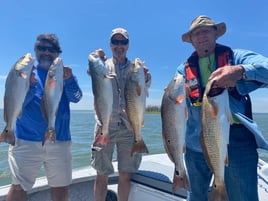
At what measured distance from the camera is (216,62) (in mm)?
3209

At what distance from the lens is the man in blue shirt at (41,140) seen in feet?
12.8

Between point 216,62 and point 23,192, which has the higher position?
point 216,62

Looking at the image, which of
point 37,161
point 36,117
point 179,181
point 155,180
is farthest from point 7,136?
point 155,180

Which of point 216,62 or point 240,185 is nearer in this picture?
point 240,185

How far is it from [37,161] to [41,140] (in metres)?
0.28

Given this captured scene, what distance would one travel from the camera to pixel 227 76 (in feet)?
8.55

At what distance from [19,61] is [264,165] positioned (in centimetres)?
421

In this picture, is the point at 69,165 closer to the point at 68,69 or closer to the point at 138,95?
the point at 68,69

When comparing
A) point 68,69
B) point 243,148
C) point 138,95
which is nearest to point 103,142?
point 138,95

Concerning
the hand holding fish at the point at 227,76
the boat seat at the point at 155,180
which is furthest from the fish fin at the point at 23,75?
the boat seat at the point at 155,180

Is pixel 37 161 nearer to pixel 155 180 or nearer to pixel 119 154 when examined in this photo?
pixel 119 154

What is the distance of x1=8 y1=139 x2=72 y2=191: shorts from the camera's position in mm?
3900

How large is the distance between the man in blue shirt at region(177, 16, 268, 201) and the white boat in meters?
1.14

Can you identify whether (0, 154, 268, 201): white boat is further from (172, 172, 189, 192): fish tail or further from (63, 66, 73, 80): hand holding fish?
(63, 66, 73, 80): hand holding fish
